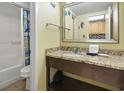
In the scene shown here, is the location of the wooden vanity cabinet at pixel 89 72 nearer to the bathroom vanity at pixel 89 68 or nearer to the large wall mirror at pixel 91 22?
the bathroom vanity at pixel 89 68

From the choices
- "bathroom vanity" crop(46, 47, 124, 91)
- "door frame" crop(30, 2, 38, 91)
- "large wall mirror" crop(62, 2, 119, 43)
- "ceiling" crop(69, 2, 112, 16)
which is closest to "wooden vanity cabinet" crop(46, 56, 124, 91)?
"bathroom vanity" crop(46, 47, 124, 91)

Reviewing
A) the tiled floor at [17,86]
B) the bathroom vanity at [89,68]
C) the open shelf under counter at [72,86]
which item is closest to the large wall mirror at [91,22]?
the bathroom vanity at [89,68]

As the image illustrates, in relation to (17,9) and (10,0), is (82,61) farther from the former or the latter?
(17,9)

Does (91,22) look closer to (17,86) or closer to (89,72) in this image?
(89,72)

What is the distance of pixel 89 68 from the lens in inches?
51.2

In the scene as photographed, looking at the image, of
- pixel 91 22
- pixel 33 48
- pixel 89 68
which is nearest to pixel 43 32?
pixel 33 48

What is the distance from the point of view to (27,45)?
118 inches

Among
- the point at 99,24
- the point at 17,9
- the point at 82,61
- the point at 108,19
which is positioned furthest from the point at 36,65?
the point at 17,9

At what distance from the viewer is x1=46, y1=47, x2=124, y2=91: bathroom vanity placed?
1.11m

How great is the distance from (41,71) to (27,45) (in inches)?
54.7

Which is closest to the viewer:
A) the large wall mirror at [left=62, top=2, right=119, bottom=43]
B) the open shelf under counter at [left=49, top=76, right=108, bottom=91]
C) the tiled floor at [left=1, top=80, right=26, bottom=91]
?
the large wall mirror at [left=62, top=2, right=119, bottom=43]

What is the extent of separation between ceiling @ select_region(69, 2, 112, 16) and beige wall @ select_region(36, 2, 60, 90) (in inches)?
14.5

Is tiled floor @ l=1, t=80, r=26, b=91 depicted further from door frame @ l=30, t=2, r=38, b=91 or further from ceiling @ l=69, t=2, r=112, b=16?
ceiling @ l=69, t=2, r=112, b=16

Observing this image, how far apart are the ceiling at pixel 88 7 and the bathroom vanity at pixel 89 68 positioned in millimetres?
729
